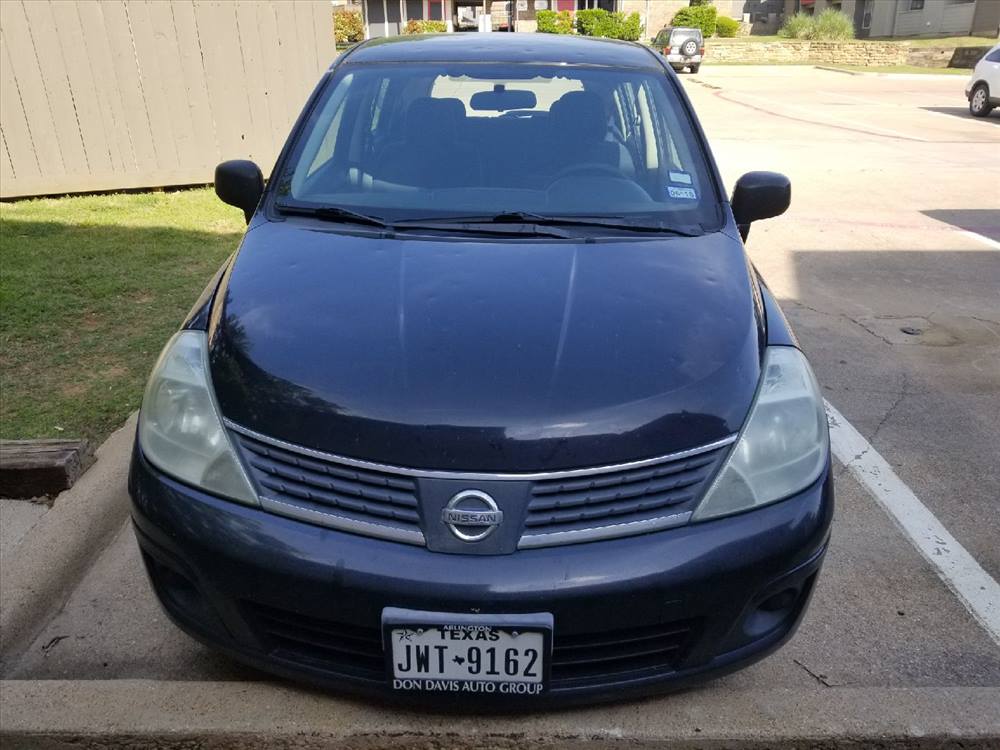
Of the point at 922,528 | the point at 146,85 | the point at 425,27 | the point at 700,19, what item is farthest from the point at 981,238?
the point at 700,19

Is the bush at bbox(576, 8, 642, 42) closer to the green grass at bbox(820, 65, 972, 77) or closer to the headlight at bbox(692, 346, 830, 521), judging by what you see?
the green grass at bbox(820, 65, 972, 77)

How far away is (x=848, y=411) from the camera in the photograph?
4.09 meters

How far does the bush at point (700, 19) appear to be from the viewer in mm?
42094

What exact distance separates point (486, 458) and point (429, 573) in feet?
0.88

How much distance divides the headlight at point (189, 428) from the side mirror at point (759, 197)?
1.95 meters

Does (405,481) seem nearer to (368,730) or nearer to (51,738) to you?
(368,730)

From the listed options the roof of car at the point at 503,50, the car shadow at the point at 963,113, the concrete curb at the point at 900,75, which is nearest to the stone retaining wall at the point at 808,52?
the concrete curb at the point at 900,75

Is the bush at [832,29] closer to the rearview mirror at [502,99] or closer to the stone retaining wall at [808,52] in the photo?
the stone retaining wall at [808,52]

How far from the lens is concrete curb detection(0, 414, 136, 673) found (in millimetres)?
2604

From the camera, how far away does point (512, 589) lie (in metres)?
1.78

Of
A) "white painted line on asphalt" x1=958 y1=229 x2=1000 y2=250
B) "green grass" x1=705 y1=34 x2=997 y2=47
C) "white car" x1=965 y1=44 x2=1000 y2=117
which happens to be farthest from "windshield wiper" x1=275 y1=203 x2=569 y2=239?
"green grass" x1=705 y1=34 x2=997 y2=47

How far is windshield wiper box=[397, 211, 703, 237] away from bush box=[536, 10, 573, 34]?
40.0 meters

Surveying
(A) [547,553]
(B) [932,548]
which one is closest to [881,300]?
(B) [932,548]

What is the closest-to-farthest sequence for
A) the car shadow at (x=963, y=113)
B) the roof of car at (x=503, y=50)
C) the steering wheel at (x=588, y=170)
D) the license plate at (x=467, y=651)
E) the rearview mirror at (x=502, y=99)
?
the license plate at (x=467, y=651) < the steering wheel at (x=588, y=170) < the rearview mirror at (x=502, y=99) < the roof of car at (x=503, y=50) < the car shadow at (x=963, y=113)
